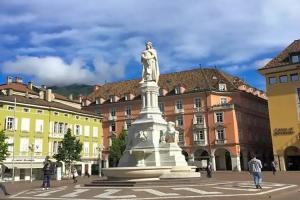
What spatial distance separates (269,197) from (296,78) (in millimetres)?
42685

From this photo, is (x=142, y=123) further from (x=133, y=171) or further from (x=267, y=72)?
(x=267, y=72)

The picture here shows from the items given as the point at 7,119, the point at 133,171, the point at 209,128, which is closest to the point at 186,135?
the point at 209,128

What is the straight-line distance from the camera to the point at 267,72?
2229 inches

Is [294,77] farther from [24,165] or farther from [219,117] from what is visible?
[24,165]

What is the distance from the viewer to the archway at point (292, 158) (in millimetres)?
55312

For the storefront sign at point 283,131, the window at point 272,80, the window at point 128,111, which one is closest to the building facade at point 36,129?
the window at point 128,111

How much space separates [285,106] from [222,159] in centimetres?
1607

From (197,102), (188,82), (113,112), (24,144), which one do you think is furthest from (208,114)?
(24,144)

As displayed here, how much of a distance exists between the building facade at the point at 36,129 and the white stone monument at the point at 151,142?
93.0 ft

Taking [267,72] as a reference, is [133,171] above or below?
below

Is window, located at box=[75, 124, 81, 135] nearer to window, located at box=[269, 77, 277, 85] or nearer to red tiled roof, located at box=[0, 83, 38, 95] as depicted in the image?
red tiled roof, located at box=[0, 83, 38, 95]

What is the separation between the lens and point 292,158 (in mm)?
56062

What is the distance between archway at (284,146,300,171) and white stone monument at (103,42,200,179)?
32.9 meters

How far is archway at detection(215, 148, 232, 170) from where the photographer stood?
66188 millimetres
